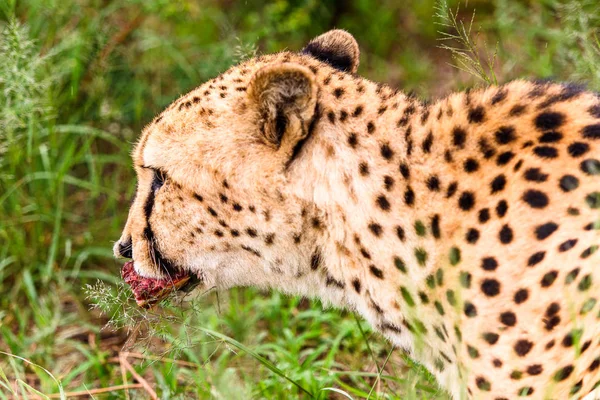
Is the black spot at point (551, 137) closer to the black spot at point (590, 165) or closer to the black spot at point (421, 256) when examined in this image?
the black spot at point (590, 165)

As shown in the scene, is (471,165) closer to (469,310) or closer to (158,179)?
(469,310)

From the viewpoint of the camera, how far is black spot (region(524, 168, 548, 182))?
2500 mm

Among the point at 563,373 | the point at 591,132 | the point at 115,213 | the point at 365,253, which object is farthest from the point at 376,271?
the point at 115,213

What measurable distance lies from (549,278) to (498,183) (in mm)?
321

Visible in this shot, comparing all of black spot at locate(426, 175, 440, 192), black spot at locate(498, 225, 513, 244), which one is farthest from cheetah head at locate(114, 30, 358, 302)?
black spot at locate(498, 225, 513, 244)

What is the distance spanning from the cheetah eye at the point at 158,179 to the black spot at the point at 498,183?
3.67 feet

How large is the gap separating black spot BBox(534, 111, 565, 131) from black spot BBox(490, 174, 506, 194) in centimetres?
19

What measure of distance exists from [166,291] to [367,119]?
3.25 ft

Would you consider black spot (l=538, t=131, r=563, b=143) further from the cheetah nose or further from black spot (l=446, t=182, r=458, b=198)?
the cheetah nose

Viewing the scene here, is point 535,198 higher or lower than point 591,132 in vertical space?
lower

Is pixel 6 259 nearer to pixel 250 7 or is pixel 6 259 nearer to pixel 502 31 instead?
pixel 250 7

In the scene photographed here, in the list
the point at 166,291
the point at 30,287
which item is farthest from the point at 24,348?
the point at 166,291

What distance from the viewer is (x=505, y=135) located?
102 inches

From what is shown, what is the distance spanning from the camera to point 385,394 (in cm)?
347
